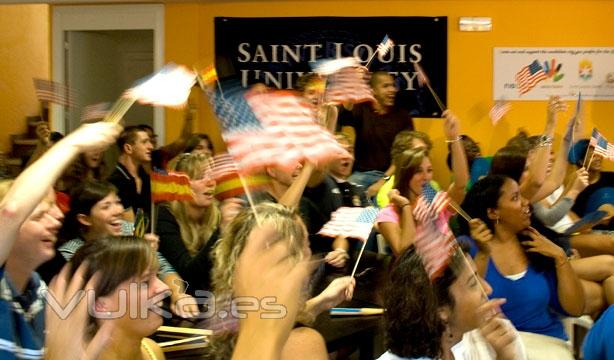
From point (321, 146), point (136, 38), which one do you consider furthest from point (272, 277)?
point (136, 38)

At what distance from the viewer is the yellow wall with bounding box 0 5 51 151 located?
7453 mm

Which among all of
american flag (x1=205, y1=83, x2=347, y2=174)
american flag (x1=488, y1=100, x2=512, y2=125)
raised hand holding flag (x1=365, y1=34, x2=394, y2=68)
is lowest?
american flag (x1=205, y1=83, x2=347, y2=174)

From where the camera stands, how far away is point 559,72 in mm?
6965

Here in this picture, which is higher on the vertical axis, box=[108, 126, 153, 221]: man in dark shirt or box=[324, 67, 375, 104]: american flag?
box=[324, 67, 375, 104]: american flag

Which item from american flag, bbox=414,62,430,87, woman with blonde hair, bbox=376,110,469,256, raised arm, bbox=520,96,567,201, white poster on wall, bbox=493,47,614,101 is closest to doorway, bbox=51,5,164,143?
american flag, bbox=414,62,430,87

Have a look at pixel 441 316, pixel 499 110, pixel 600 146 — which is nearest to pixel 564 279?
pixel 441 316

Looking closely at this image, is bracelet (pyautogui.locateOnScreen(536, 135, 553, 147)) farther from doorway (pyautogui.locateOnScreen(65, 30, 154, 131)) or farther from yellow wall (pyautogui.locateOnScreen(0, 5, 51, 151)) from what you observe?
yellow wall (pyautogui.locateOnScreen(0, 5, 51, 151))

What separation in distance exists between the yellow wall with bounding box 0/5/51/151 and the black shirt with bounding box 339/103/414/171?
269 cm

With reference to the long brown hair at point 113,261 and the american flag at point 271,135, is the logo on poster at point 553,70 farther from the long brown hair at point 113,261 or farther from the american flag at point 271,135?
the long brown hair at point 113,261

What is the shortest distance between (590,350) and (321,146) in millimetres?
881

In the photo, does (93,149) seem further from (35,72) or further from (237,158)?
(35,72)

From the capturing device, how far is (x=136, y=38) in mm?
8289

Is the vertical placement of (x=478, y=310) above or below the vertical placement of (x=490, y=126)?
below

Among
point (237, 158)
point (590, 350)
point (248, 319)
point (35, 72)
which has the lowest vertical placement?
point (590, 350)
